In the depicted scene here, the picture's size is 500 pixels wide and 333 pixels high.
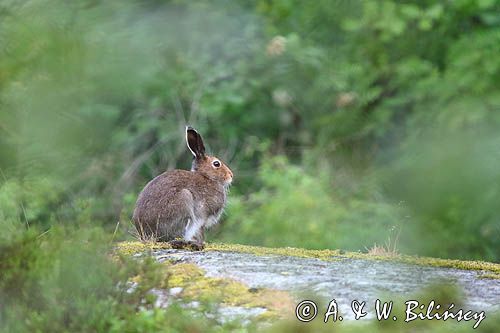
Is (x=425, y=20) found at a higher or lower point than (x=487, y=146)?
lower

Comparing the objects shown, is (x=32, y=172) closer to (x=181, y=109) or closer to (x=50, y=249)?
(x=50, y=249)

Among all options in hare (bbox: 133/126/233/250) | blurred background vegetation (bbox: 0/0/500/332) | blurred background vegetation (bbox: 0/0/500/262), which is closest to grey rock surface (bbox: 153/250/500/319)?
blurred background vegetation (bbox: 0/0/500/332)

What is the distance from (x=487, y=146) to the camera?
134 inches

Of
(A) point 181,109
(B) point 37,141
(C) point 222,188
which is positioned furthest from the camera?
(A) point 181,109

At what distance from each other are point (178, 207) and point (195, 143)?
132cm

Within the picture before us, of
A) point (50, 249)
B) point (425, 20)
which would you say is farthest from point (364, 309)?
point (425, 20)

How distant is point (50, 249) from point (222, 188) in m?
4.07

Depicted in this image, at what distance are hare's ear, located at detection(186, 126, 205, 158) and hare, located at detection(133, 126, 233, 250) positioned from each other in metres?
0.06

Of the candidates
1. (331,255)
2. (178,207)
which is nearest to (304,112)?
(178,207)

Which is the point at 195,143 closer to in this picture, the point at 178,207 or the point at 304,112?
the point at 178,207

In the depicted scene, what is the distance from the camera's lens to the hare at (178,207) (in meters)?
7.07

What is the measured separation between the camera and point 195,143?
27.4ft

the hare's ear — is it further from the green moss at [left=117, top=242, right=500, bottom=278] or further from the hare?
the green moss at [left=117, top=242, right=500, bottom=278]

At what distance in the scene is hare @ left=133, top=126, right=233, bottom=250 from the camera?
7066 millimetres
